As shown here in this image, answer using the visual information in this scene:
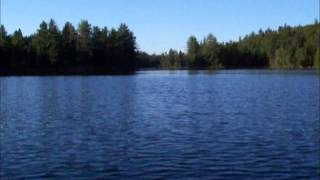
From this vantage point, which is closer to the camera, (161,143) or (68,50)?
(161,143)

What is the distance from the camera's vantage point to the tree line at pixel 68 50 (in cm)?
14590

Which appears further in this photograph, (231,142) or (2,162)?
(231,142)

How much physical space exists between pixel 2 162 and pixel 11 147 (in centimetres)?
327

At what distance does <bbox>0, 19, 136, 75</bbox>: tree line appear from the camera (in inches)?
5744

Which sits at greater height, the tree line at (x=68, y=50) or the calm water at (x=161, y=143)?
the tree line at (x=68, y=50)

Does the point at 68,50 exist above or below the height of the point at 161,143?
above

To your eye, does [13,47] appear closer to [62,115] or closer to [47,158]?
[62,115]

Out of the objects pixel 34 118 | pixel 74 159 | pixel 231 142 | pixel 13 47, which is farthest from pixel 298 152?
pixel 13 47

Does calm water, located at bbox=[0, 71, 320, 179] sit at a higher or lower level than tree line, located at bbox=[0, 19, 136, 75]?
lower

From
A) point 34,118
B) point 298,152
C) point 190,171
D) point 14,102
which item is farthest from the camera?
point 14,102

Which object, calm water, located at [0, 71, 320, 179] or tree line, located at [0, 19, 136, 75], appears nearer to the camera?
calm water, located at [0, 71, 320, 179]

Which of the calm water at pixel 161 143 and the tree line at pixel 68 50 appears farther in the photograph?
the tree line at pixel 68 50

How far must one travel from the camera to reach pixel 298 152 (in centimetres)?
2392

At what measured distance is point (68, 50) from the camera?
157 metres
